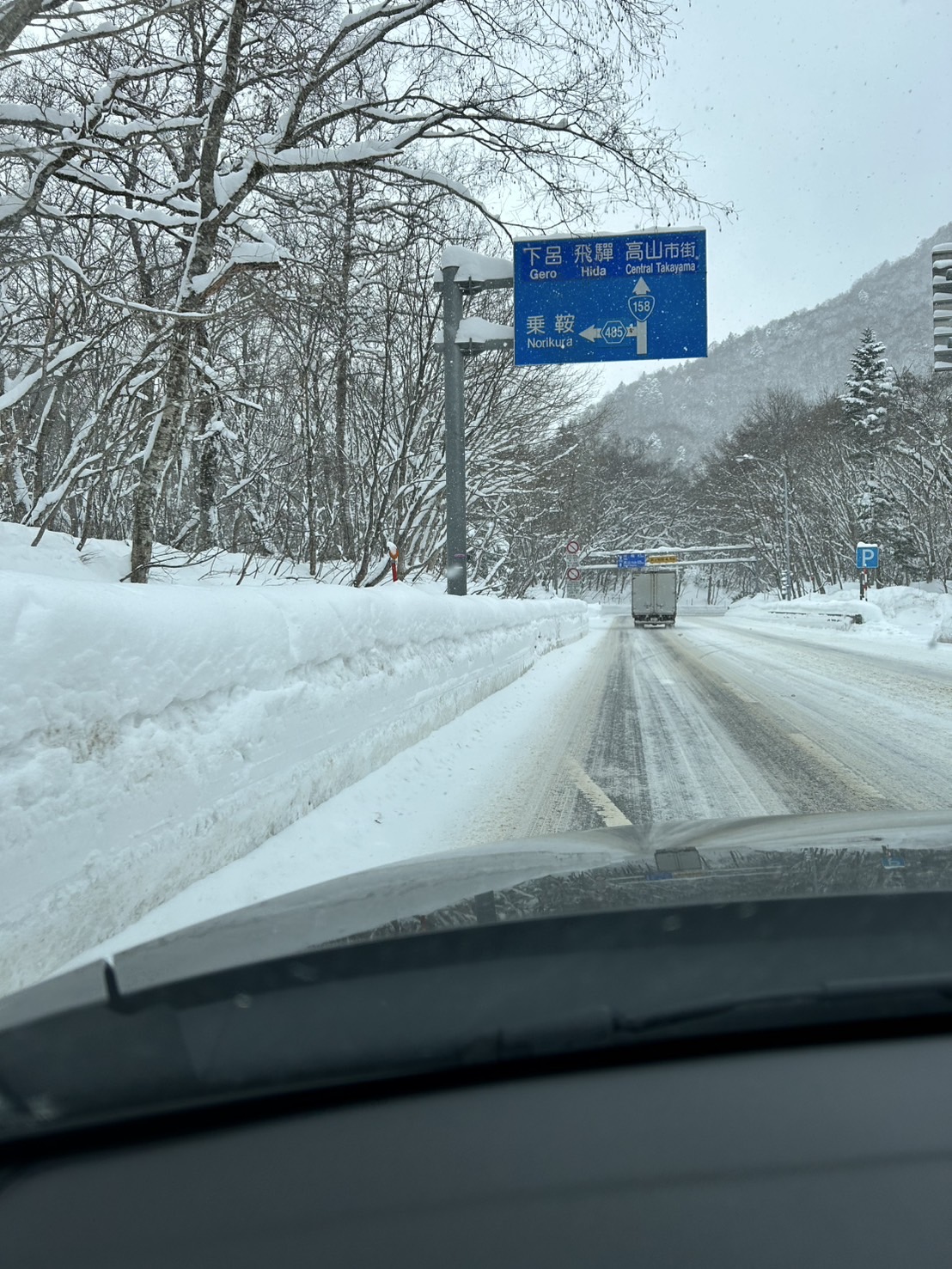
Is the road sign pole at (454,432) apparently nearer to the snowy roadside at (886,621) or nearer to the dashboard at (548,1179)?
the snowy roadside at (886,621)

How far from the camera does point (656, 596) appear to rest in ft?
150

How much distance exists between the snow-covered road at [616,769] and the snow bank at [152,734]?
191 mm

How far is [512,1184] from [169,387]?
28.6ft

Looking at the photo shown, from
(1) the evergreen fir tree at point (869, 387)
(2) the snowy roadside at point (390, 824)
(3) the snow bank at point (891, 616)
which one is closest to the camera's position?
(2) the snowy roadside at point (390, 824)

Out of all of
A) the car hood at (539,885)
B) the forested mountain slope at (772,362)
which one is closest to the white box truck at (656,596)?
the car hood at (539,885)

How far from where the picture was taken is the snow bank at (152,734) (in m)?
2.97

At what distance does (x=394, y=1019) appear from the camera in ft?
4.48

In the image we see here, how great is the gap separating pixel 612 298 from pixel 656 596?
106 feet

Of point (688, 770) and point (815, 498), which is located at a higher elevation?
point (815, 498)

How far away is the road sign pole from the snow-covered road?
2.21m

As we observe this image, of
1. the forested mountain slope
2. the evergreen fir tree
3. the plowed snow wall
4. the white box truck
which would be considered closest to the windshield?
the plowed snow wall

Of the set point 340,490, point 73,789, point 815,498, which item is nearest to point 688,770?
point 73,789

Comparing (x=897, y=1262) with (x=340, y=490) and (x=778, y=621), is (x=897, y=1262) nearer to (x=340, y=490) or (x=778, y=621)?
(x=340, y=490)

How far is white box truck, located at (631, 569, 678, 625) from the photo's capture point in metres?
45.5
